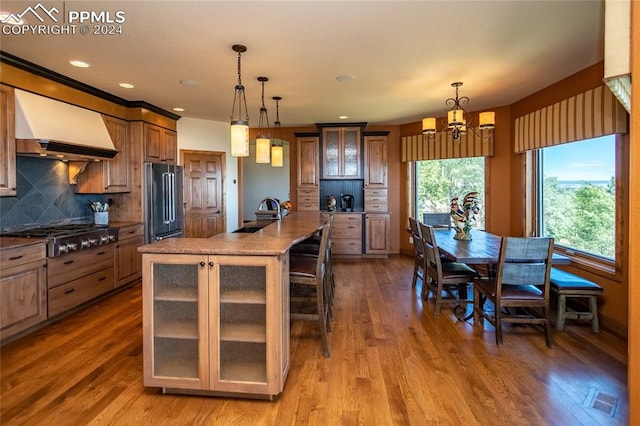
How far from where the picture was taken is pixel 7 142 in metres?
3.20

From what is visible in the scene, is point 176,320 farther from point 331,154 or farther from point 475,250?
point 331,154

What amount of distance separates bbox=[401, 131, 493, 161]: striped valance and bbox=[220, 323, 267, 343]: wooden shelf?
466 cm

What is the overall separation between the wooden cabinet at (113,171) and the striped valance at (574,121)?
5213 mm

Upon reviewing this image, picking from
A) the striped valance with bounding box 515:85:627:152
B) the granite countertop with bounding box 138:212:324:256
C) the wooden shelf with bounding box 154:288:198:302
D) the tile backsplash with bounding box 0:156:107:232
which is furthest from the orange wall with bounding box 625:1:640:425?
the tile backsplash with bounding box 0:156:107:232

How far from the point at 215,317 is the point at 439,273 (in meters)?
2.29

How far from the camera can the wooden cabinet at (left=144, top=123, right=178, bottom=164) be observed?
501cm

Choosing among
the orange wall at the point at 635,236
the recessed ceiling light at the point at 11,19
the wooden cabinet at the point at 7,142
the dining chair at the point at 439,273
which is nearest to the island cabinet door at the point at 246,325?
the orange wall at the point at 635,236

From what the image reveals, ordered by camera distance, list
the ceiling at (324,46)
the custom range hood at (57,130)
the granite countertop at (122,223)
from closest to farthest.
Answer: the ceiling at (324,46) < the custom range hood at (57,130) < the granite countertop at (122,223)

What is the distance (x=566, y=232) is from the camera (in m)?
4.19

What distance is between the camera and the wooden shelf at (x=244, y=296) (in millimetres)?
2145

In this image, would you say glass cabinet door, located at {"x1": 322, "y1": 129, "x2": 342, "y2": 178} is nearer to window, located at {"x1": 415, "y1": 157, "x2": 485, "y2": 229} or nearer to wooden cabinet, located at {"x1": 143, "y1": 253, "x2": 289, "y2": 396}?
window, located at {"x1": 415, "y1": 157, "x2": 485, "y2": 229}

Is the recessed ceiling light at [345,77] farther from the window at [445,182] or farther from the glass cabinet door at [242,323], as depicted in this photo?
the window at [445,182]

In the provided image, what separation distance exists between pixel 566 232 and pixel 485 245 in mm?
1328

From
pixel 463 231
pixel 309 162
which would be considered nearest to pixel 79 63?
pixel 309 162
